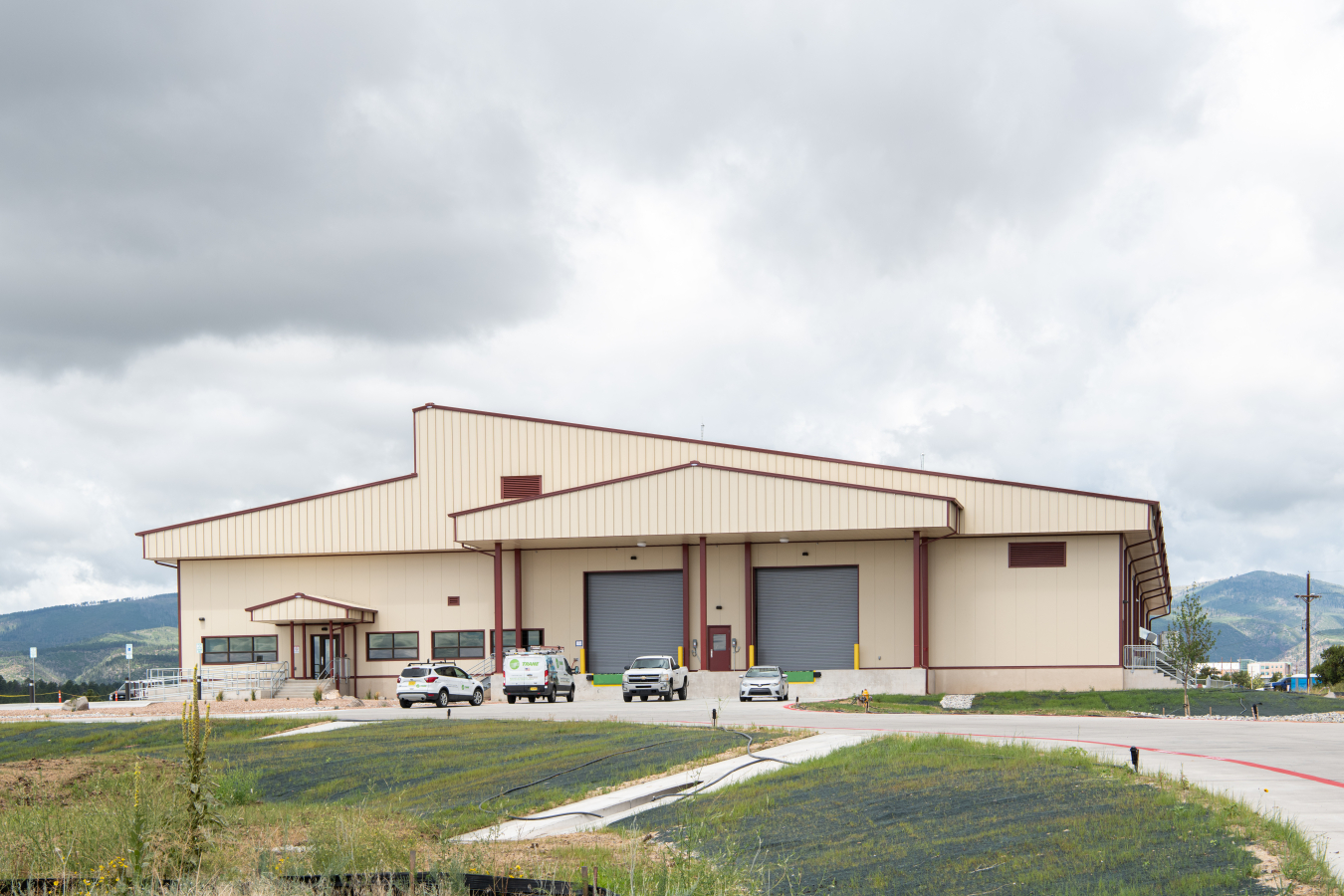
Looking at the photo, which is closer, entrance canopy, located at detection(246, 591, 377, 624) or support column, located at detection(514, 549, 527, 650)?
support column, located at detection(514, 549, 527, 650)

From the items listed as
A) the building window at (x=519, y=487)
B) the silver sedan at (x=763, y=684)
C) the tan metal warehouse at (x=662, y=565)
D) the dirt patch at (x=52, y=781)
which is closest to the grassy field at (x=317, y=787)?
the dirt patch at (x=52, y=781)

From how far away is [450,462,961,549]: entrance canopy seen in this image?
48438 mm

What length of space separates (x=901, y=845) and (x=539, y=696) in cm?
3587

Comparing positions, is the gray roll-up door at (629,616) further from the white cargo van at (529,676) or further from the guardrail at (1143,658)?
the guardrail at (1143,658)

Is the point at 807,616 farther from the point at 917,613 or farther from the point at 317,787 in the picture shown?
the point at 317,787

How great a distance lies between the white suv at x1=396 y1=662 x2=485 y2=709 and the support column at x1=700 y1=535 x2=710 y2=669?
36.0 feet

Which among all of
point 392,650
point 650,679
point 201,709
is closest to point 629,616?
point 650,679

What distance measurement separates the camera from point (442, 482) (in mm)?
57125

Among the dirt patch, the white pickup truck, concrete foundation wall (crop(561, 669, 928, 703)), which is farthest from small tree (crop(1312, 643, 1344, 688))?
the dirt patch

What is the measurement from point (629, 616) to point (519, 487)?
7798 millimetres

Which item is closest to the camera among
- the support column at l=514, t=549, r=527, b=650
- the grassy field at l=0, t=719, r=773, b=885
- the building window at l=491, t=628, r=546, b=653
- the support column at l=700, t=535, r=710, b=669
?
the grassy field at l=0, t=719, r=773, b=885

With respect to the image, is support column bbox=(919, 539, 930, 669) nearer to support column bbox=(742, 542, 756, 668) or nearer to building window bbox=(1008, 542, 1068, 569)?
building window bbox=(1008, 542, 1068, 569)

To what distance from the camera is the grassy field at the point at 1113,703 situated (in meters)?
40.4

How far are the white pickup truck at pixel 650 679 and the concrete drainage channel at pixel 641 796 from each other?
2263cm
